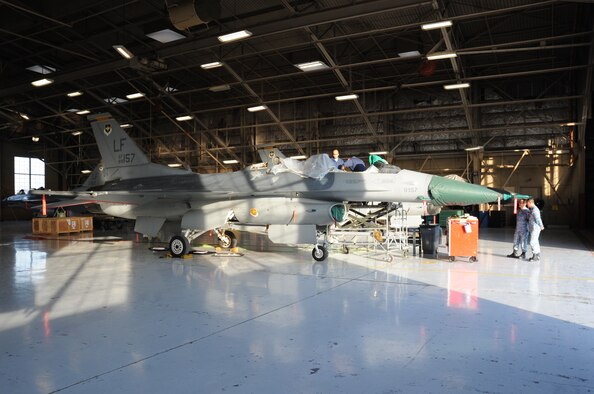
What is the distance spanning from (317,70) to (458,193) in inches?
431

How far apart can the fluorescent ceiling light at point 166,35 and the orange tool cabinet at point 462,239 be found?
1298 cm

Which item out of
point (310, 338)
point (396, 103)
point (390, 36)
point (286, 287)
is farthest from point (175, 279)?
point (396, 103)

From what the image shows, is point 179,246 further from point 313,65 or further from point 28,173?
point 28,173

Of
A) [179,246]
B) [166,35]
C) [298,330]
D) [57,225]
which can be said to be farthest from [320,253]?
[57,225]

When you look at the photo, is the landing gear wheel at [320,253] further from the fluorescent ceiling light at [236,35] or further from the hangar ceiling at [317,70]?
the fluorescent ceiling light at [236,35]

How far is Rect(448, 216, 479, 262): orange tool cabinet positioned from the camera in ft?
34.9

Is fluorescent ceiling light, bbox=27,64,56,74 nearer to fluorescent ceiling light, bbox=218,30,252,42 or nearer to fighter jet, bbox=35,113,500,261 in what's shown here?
fluorescent ceiling light, bbox=218,30,252,42

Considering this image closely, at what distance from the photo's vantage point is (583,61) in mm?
19219

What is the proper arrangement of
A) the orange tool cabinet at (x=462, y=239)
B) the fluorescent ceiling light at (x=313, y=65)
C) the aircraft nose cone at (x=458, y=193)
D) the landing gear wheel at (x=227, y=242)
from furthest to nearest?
the fluorescent ceiling light at (x=313, y=65) → the landing gear wheel at (x=227, y=242) → the orange tool cabinet at (x=462, y=239) → the aircraft nose cone at (x=458, y=193)

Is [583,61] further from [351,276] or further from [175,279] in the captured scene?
[175,279]

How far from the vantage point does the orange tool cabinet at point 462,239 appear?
418 inches

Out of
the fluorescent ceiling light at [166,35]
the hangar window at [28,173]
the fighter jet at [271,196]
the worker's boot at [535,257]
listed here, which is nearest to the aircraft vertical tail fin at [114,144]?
the fighter jet at [271,196]

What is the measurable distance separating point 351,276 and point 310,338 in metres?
4.00

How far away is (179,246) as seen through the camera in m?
11.7
